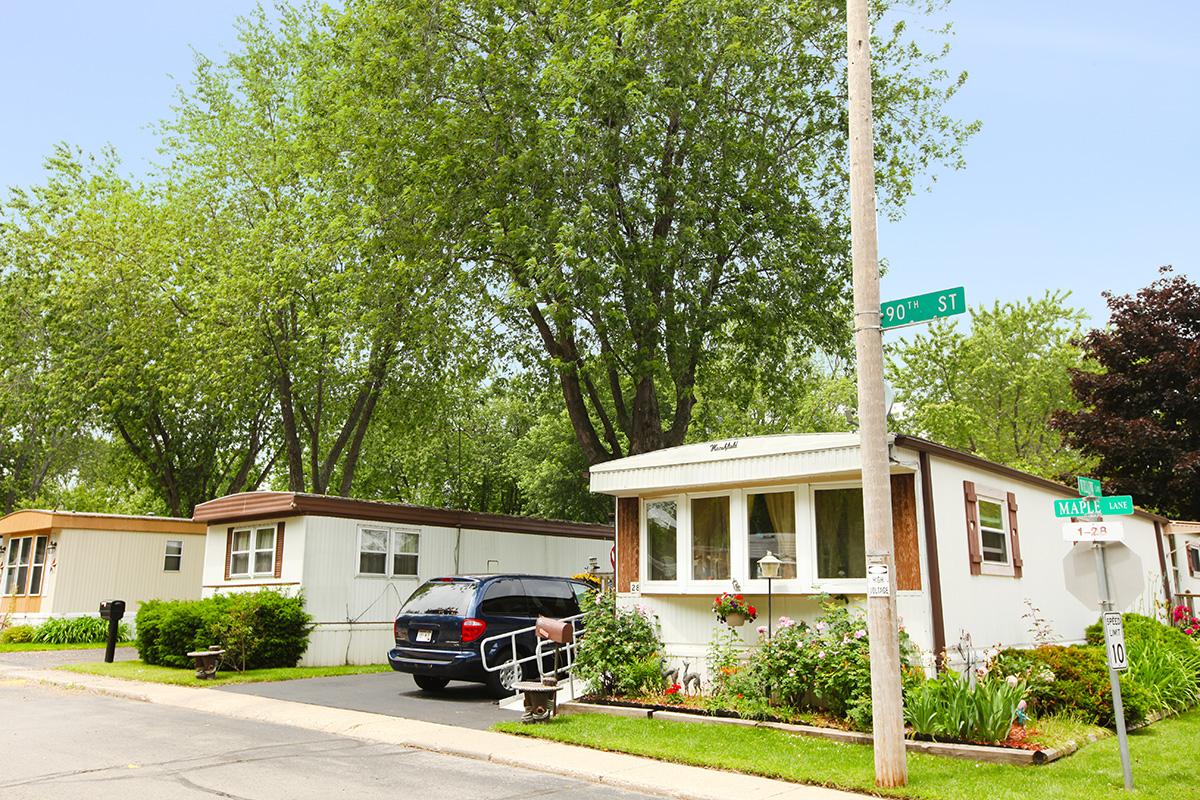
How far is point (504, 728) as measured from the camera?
36.3 ft

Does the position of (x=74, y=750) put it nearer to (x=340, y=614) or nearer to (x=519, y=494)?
(x=340, y=614)

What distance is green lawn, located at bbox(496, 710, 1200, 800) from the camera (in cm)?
775

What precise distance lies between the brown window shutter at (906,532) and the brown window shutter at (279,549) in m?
12.6

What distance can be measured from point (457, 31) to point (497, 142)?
9.38ft

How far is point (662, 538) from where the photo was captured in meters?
13.2

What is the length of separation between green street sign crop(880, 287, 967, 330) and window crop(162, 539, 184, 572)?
77.7ft

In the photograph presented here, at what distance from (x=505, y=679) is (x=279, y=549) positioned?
6.98m

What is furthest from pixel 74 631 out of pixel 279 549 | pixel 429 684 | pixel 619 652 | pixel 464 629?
pixel 619 652

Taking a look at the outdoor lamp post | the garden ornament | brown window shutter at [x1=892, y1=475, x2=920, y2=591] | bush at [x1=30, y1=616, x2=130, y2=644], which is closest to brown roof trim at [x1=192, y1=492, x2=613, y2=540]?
bush at [x1=30, y1=616, x2=130, y2=644]

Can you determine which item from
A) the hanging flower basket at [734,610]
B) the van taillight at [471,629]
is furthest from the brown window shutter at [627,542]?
the van taillight at [471,629]

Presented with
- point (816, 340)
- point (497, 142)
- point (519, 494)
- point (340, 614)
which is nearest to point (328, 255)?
point (497, 142)

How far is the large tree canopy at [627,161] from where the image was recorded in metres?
17.3

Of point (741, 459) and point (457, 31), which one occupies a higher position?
point (457, 31)

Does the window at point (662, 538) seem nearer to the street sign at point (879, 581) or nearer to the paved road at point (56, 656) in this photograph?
the street sign at point (879, 581)
